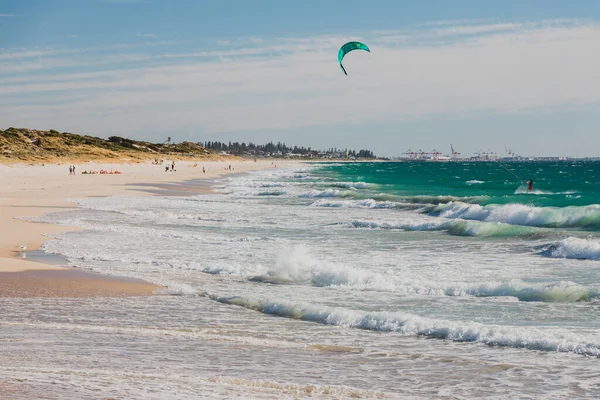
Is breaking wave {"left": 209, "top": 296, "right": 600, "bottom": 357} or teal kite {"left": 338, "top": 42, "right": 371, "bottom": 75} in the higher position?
teal kite {"left": 338, "top": 42, "right": 371, "bottom": 75}

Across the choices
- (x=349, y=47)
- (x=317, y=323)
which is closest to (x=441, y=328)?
(x=317, y=323)

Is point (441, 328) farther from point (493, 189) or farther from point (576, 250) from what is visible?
point (493, 189)

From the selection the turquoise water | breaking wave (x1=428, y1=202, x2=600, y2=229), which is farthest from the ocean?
the turquoise water

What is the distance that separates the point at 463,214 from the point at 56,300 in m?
23.8

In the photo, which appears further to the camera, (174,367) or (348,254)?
(348,254)

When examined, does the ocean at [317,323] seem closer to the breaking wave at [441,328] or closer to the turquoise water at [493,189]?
the breaking wave at [441,328]

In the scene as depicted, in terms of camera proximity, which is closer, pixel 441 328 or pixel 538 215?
pixel 441 328

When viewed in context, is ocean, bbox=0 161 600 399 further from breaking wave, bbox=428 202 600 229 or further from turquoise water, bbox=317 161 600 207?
turquoise water, bbox=317 161 600 207

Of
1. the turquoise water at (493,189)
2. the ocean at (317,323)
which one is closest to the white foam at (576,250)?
the ocean at (317,323)

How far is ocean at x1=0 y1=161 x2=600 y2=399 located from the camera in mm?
7203

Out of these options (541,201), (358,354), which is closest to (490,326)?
(358,354)

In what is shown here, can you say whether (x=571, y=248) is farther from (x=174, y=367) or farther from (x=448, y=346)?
(x=174, y=367)

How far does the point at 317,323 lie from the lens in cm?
1023

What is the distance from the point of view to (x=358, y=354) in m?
8.48
